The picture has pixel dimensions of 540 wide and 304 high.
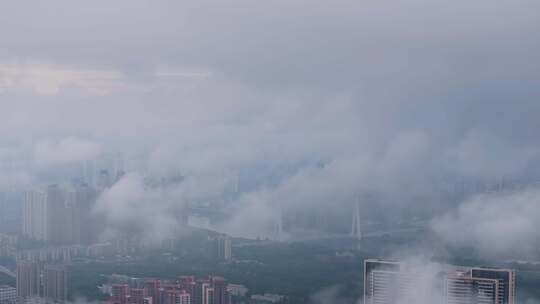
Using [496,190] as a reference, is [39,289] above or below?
below

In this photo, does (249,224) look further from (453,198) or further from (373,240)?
(453,198)

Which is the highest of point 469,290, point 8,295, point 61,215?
point 61,215

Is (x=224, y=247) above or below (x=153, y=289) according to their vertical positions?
above

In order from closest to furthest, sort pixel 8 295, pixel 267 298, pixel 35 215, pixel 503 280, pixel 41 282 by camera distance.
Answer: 1. pixel 503 280
2. pixel 267 298
3. pixel 8 295
4. pixel 41 282
5. pixel 35 215

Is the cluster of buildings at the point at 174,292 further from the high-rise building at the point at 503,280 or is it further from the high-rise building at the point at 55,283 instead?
the high-rise building at the point at 503,280

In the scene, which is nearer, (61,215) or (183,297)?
(183,297)

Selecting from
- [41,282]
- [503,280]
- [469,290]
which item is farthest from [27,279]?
[503,280]

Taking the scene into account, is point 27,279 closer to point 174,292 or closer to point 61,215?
point 61,215

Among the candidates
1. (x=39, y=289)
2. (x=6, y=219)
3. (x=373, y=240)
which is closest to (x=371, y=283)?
(x=373, y=240)
